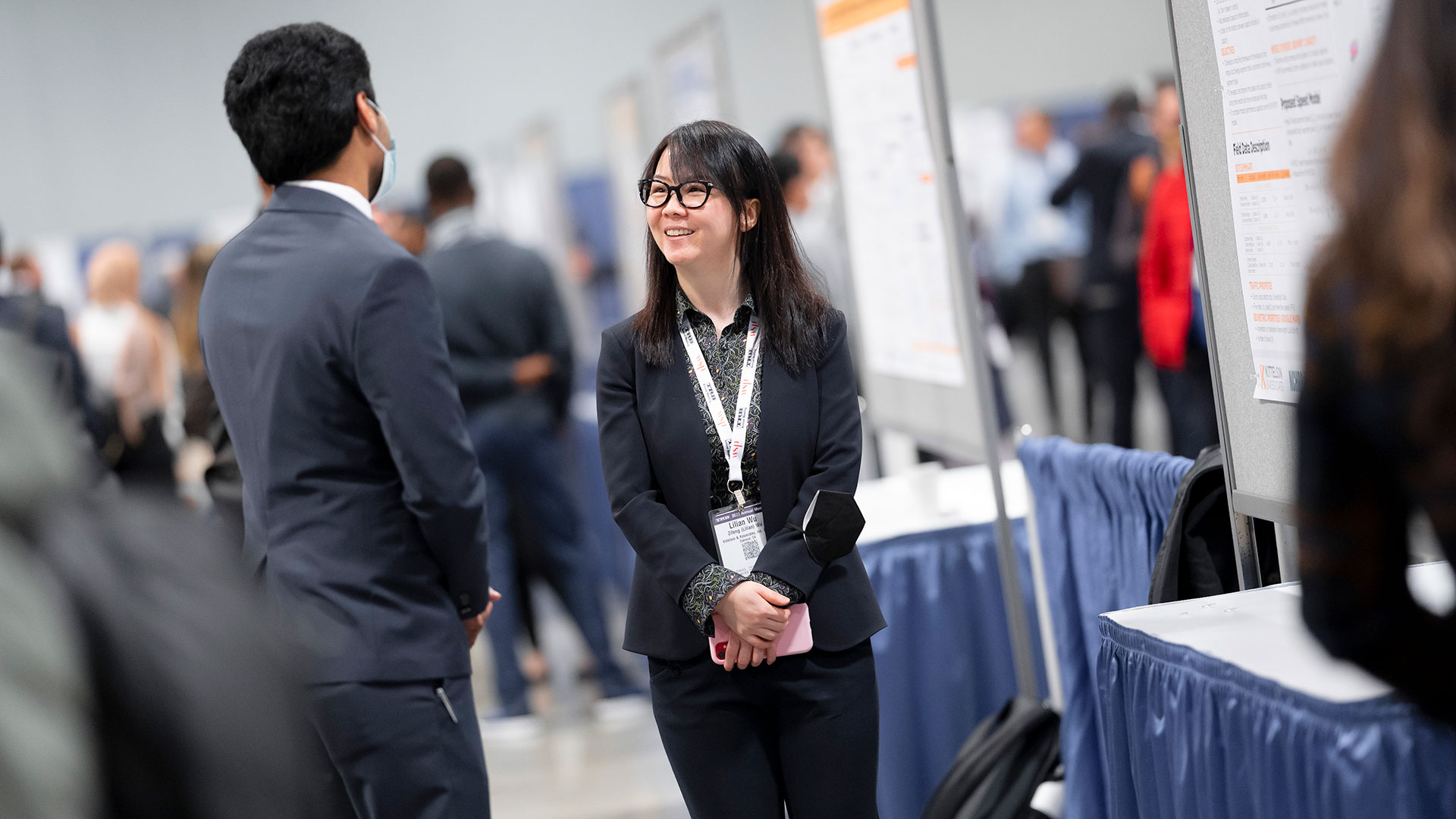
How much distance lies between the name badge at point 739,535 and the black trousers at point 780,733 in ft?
0.39

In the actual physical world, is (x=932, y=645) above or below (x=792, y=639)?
below

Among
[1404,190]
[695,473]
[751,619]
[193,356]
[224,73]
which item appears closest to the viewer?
[1404,190]

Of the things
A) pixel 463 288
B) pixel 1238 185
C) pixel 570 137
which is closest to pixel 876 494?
pixel 1238 185

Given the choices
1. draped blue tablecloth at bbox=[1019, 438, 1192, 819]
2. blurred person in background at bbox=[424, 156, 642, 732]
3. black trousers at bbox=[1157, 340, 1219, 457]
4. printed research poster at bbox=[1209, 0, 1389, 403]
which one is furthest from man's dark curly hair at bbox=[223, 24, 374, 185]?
black trousers at bbox=[1157, 340, 1219, 457]

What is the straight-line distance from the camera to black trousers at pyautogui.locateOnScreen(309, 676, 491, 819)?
177 cm

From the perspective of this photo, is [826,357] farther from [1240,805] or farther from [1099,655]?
[1240,805]

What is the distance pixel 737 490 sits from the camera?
70.2 inches

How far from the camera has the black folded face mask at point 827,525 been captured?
171 centimetres

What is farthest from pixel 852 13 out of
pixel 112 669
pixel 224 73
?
pixel 224 73

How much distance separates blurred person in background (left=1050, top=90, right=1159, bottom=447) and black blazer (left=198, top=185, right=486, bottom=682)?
5.05 m

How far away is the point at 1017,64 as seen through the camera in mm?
13422

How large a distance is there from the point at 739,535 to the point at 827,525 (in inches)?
5.3

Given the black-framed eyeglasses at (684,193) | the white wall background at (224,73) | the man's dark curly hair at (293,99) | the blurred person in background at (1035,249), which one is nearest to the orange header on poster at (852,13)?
the black-framed eyeglasses at (684,193)

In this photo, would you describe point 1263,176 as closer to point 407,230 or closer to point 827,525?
point 827,525
